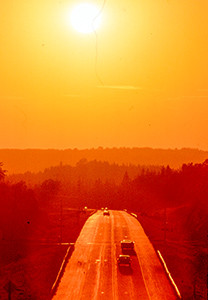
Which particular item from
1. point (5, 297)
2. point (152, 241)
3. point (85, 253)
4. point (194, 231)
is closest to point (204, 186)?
point (194, 231)

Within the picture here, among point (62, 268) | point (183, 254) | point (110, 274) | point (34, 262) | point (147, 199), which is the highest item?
point (147, 199)

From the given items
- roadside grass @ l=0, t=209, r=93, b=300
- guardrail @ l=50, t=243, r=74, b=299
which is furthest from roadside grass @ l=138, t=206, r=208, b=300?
roadside grass @ l=0, t=209, r=93, b=300

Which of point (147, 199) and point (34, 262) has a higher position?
point (147, 199)

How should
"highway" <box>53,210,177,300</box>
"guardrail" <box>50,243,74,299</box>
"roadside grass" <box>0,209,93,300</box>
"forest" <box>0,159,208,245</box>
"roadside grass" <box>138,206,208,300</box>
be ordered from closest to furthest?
"highway" <box>53,210,177,300</box> → "guardrail" <box>50,243,74,299</box> → "roadside grass" <box>0,209,93,300</box> → "roadside grass" <box>138,206,208,300</box> → "forest" <box>0,159,208,245</box>

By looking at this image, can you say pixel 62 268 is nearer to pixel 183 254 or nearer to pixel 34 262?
pixel 34 262

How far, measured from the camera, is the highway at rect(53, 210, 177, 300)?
39.6 metres

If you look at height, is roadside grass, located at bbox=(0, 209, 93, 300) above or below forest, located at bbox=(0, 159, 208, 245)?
below

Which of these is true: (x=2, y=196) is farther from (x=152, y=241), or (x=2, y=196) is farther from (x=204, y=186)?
(x=204, y=186)

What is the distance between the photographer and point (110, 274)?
46312mm

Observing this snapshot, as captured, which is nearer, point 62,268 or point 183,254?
point 62,268

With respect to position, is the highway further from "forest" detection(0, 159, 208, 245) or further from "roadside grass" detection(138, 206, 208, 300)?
"forest" detection(0, 159, 208, 245)

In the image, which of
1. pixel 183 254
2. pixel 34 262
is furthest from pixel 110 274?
pixel 183 254

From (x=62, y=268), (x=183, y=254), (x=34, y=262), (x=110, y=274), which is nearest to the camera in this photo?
(x=110, y=274)

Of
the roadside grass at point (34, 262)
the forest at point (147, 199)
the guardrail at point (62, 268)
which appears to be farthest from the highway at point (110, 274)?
the forest at point (147, 199)
